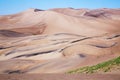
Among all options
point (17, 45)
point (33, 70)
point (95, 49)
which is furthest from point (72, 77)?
point (17, 45)

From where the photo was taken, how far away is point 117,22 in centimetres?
5372

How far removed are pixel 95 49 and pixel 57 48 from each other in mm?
5526

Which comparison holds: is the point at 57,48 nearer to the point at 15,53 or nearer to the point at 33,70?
the point at 15,53

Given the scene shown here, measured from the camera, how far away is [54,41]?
3781 centimetres

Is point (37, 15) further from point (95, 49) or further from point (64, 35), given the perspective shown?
point (95, 49)

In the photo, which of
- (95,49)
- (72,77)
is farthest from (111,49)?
(72,77)

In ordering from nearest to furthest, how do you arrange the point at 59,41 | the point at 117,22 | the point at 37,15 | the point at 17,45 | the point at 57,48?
the point at 57,48, the point at 59,41, the point at 17,45, the point at 117,22, the point at 37,15

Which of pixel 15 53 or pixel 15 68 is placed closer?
pixel 15 68

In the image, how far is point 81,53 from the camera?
92.7 ft

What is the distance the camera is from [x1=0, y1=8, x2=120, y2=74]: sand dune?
85.9 ft

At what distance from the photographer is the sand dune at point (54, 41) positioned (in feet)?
85.9

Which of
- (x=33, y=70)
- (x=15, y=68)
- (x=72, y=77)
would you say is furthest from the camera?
(x=15, y=68)

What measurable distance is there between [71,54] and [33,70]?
544 centimetres

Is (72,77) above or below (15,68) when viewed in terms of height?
above
